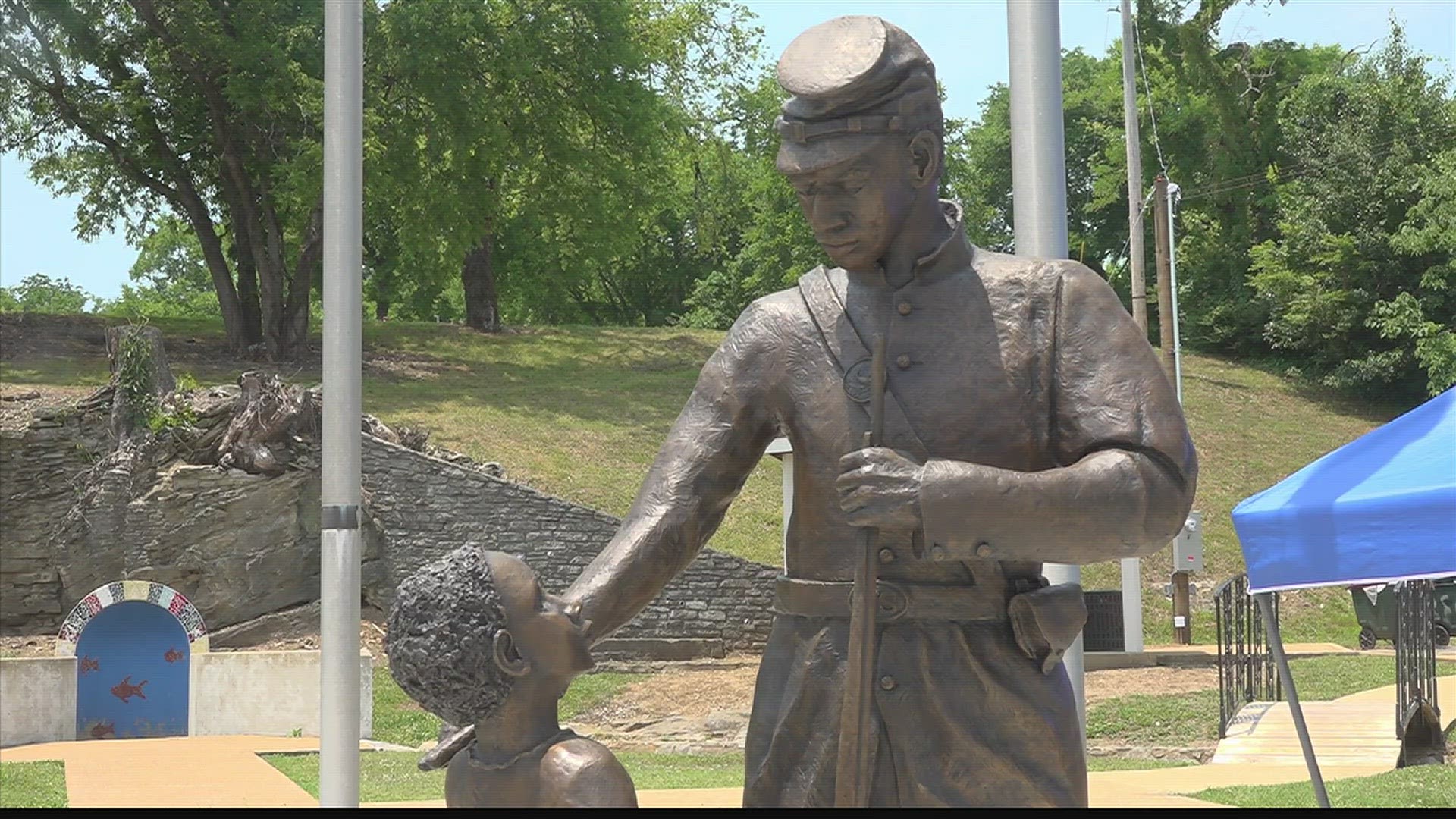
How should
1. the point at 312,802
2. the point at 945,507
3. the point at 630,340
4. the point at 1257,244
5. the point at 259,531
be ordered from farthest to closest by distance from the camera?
1. the point at 1257,244
2. the point at 630,340
3. the point at 259,531
4. the point at 312,802
5. the point at 945,507

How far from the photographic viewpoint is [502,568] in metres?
2.54

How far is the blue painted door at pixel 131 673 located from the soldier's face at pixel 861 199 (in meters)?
16.7

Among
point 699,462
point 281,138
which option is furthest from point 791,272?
point 699,462

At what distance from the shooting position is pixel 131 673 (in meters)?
18.2

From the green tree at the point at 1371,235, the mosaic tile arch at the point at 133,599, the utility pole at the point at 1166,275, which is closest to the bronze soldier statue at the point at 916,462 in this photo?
the mosaic tile arch at the point at 133,599

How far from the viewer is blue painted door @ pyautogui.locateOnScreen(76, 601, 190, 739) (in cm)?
1791

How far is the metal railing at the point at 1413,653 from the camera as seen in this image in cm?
1296

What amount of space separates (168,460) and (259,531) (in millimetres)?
1650

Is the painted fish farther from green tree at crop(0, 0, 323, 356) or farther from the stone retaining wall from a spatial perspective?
green tree at crop(0, 0, 323, 356)

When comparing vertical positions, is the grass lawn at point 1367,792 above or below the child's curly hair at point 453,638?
below

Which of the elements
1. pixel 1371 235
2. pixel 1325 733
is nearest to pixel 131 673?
pixel 1325 733

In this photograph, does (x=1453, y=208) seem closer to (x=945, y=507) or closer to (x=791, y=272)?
(x=791, y=272)

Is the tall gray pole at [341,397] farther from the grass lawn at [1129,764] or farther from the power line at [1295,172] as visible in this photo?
the power line at [1295,172]

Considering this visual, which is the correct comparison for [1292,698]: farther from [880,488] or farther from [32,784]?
[32,784]
